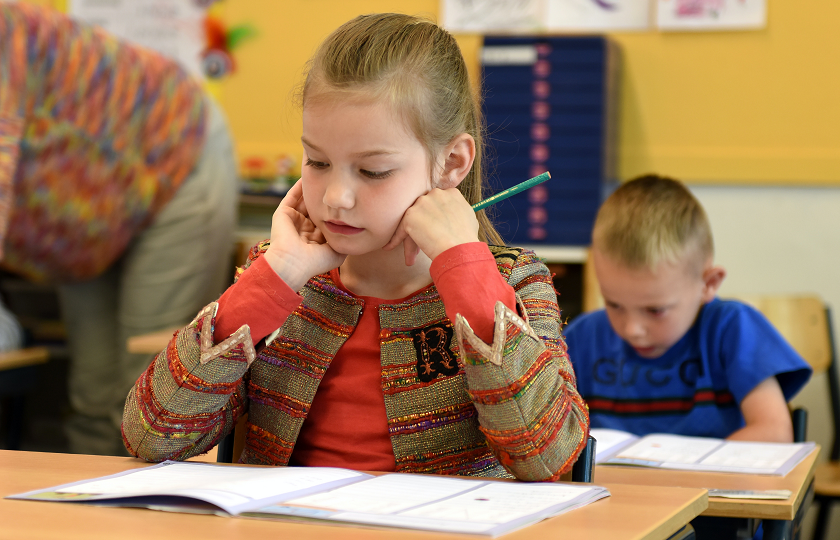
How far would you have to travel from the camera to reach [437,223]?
978 millimetres

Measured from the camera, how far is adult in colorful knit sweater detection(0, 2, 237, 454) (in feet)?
8.30

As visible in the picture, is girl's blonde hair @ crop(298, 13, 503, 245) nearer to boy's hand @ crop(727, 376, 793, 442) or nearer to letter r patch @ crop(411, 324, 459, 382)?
letter r patch @ crop(411, 324, 459, 382)

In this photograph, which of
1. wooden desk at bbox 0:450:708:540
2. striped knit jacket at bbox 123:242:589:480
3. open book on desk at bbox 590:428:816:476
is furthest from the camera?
open book on desk at bbox 590:428:816:476

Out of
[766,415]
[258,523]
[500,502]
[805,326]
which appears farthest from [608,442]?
[805,326]

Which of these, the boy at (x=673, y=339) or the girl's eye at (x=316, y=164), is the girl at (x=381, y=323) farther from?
the boy at (x=673, y=339)

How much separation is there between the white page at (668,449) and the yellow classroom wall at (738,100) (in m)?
1.44

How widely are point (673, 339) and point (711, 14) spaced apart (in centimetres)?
136

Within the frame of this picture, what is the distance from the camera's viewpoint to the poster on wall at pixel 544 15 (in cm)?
279

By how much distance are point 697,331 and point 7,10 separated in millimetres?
1994

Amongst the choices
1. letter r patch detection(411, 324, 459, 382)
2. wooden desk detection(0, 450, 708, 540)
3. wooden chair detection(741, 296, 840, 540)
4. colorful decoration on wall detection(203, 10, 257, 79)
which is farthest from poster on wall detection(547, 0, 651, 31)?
wooden desk detection(0, 450, 708, 540)

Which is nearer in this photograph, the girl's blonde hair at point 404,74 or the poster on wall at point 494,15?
the girl's blonde hair at point 404,74

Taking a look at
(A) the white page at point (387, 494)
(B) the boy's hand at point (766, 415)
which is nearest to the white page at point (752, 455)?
(B) the boy's hand at point (766, 415)

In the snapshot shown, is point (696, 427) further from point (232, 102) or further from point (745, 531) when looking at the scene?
point (232, 102)

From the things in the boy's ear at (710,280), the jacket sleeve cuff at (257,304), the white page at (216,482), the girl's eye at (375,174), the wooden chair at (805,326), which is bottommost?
the wooden chair at (805,326)
